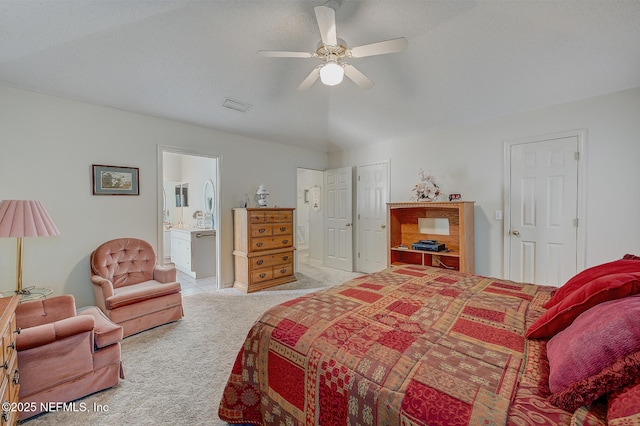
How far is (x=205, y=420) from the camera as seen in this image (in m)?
1.65

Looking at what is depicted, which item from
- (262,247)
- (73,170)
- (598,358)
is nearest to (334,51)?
(598,358)

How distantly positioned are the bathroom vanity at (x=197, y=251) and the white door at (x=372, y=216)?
2813 mm

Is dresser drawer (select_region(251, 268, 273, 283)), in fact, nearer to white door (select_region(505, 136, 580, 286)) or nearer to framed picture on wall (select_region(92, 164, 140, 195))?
framed picture on wall (select_region(92, 164, 140, 195))

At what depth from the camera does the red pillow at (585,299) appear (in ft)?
3.44

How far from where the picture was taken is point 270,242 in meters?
4.34

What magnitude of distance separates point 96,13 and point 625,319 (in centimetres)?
350

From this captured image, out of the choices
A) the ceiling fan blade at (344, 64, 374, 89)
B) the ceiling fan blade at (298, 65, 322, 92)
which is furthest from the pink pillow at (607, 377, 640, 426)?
the ceiling fan blade at (298, 65, 322, 92)

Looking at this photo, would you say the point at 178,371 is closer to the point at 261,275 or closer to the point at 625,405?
the point at 261,275

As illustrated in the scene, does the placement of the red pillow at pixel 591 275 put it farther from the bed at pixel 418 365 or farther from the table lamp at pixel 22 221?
the table lamp at pixel 22 221

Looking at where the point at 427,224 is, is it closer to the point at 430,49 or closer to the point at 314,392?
the point at 430,49

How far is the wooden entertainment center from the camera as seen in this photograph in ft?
11.7

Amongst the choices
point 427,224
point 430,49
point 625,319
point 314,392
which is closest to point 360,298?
point 314,392

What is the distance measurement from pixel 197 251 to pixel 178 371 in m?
3.02

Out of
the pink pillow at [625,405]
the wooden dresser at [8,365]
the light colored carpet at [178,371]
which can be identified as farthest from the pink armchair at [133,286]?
the pink pillow at [625,405]
